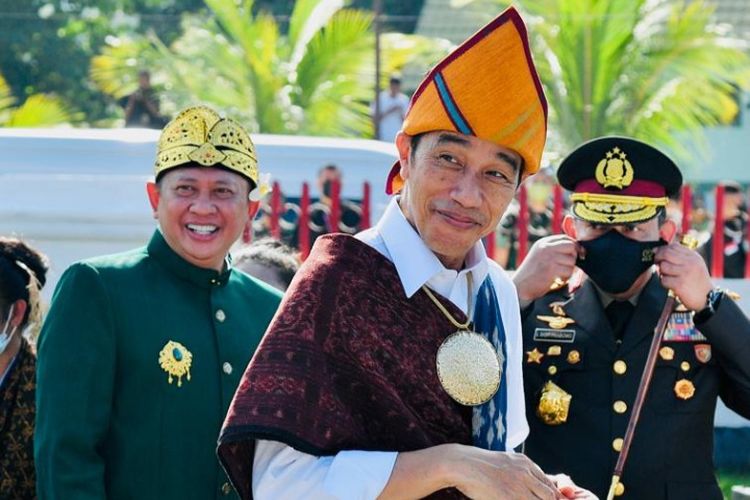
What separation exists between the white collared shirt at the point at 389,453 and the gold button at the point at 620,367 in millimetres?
1016

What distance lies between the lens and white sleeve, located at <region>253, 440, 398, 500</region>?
2711 millimetres

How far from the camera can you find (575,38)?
18.1 metres

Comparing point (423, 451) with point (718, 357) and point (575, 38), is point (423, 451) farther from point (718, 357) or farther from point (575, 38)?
point (575, 38)

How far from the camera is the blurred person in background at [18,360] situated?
429 centimetres

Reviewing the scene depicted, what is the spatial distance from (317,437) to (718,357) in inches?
71.5

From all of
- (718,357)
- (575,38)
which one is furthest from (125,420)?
(575,38)

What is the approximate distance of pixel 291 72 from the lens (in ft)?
65.0

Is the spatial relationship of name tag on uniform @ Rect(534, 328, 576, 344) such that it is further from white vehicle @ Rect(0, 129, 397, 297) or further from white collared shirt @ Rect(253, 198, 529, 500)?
white vehicle @ Rect(0, 129, 397, 297)

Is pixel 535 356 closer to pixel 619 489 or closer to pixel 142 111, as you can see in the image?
pixel 619 489

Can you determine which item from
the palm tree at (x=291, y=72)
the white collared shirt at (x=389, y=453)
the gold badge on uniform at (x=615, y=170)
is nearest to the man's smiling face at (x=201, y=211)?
the white collared shirt at (x=389, y=453)

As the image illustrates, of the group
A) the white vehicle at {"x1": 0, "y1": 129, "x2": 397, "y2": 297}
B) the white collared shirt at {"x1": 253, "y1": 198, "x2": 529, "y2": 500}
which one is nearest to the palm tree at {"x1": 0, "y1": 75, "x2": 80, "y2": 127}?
the white vehicle at {"x1": 0, "y1": 129, "x2": 397, "y2": 297}

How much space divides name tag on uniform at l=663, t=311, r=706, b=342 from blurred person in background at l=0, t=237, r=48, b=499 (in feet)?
6.14

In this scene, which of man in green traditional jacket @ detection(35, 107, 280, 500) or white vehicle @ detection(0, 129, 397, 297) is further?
white vehicle @ detection(0, 129, 397, 297)

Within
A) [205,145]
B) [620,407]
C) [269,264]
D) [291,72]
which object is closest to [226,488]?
[205,145]
